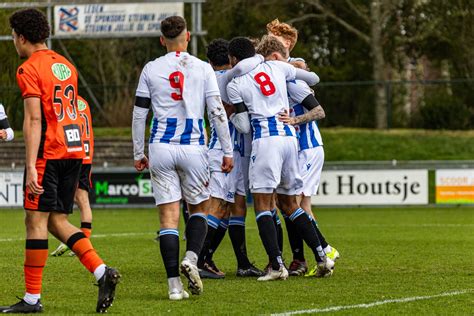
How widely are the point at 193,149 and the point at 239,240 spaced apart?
7.54ft

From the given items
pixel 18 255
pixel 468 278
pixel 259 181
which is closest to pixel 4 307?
pixel 259 181

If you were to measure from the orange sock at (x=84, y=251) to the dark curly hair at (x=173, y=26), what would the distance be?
1746 mm

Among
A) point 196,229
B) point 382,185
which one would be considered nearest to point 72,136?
point 196,229

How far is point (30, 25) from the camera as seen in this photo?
26.7 feet

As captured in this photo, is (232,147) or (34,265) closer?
(34,265)

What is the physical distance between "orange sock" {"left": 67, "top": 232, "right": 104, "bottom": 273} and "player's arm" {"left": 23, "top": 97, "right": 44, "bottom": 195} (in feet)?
1.62

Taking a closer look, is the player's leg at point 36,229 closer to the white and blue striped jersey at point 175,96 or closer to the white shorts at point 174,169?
the white shorts at point 174,169

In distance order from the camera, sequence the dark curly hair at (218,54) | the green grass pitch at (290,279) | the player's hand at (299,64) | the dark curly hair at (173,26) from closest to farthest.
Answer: the green grass pitch at (290,279) → the dark curly hair at (173,26) → the player's hand at (299,64) → the dark curly hair at (218,54)

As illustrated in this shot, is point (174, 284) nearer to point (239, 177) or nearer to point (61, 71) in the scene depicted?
point (61, 71)

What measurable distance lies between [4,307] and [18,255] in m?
5.09

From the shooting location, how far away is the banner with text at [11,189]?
24922mm

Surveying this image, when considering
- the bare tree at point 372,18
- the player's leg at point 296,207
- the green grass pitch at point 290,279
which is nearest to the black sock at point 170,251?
the green grass pitch at point 290,279

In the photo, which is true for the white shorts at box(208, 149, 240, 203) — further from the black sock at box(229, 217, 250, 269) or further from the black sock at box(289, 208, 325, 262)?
the black sock at box(289, 208, 325, 262)

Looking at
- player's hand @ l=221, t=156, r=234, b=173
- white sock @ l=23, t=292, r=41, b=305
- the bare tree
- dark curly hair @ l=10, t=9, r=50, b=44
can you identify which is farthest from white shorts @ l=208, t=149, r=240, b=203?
the bare tree
